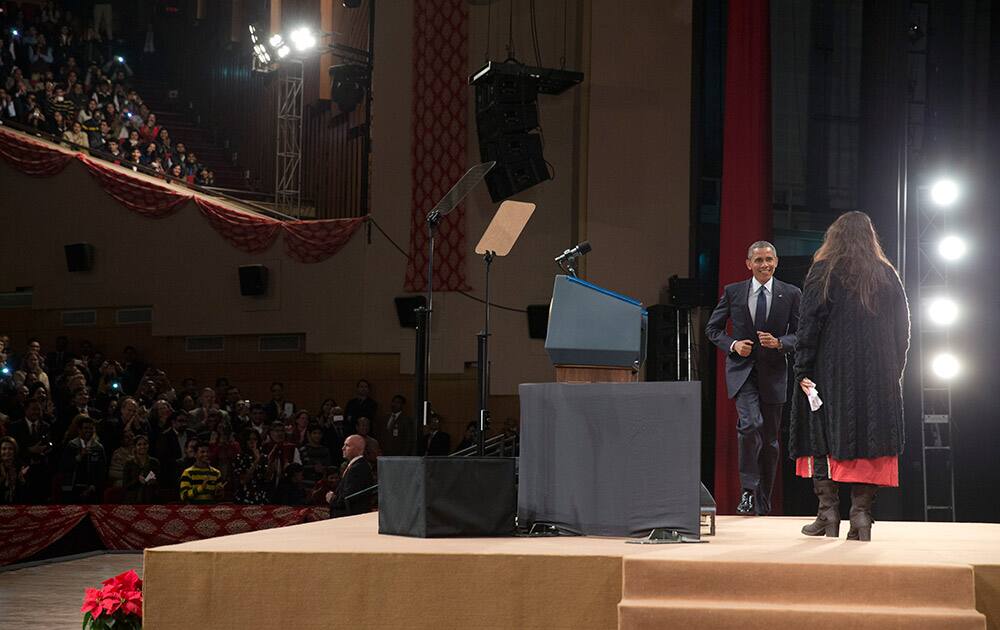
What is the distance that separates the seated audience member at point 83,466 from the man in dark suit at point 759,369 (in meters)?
5.87

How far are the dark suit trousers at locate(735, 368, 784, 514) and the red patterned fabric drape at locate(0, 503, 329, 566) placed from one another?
412 cm

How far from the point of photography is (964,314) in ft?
23.1

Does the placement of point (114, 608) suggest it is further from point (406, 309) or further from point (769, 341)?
point (406, 309)

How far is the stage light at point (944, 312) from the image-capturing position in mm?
7062

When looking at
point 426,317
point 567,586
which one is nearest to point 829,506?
point 567,586

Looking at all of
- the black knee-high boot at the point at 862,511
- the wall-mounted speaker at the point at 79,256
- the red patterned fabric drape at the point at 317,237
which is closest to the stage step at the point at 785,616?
the black knee-high boot at the point at 862,511

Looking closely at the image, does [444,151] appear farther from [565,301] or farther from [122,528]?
[565,301]

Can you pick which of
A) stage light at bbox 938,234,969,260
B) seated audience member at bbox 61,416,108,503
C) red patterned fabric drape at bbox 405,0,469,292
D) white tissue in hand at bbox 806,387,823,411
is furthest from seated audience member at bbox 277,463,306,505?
white tissue in hand at bbox 806,387,823,411

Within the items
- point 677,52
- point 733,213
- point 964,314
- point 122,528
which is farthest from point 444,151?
point 964,314

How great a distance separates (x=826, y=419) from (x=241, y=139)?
1347 centimetres

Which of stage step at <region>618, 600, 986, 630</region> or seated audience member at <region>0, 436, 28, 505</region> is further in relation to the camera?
seated audience member at <region>0, 436, 28, 505</region>

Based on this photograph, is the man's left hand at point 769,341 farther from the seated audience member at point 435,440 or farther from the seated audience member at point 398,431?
the seated audience member at point 398,431

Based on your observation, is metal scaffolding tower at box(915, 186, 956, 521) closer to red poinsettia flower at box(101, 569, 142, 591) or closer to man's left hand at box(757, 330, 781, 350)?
man's left hand at box(757, 330, 781, 350)

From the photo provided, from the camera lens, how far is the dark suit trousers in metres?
5.27
